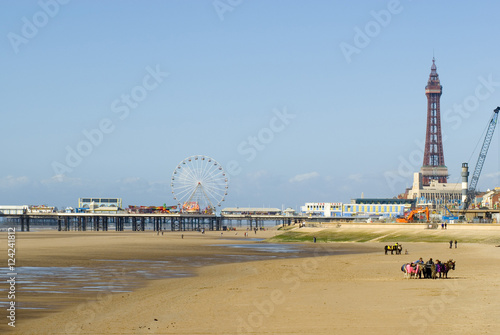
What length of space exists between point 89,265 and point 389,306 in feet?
79.2

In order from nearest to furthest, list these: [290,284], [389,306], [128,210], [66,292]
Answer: [389,306] → [66,292] → [290,284] → [128,210]

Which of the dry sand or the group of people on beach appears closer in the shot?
the dry sand

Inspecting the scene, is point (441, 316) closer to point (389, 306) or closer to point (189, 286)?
point (389, 306)

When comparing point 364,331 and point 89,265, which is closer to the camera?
point 364,331

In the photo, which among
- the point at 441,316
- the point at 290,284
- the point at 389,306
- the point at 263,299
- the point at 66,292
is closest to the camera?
the point at 441,316

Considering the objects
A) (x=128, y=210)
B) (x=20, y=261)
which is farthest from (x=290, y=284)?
(x=128, y=210)

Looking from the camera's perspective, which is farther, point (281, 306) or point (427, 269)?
point (427, 269)

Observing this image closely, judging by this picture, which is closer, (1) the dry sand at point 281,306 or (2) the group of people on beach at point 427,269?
(1) the dry sand at point 281,306

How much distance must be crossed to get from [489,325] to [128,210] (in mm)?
180004

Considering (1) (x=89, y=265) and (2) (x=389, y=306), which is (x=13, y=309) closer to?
(2) (x=389, y=306)

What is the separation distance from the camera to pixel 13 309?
21.4 meters

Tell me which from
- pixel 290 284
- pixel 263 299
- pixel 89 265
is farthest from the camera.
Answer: pixel 89 265

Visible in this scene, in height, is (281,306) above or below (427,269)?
below

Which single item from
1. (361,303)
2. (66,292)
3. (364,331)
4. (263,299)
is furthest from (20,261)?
(364,331)
